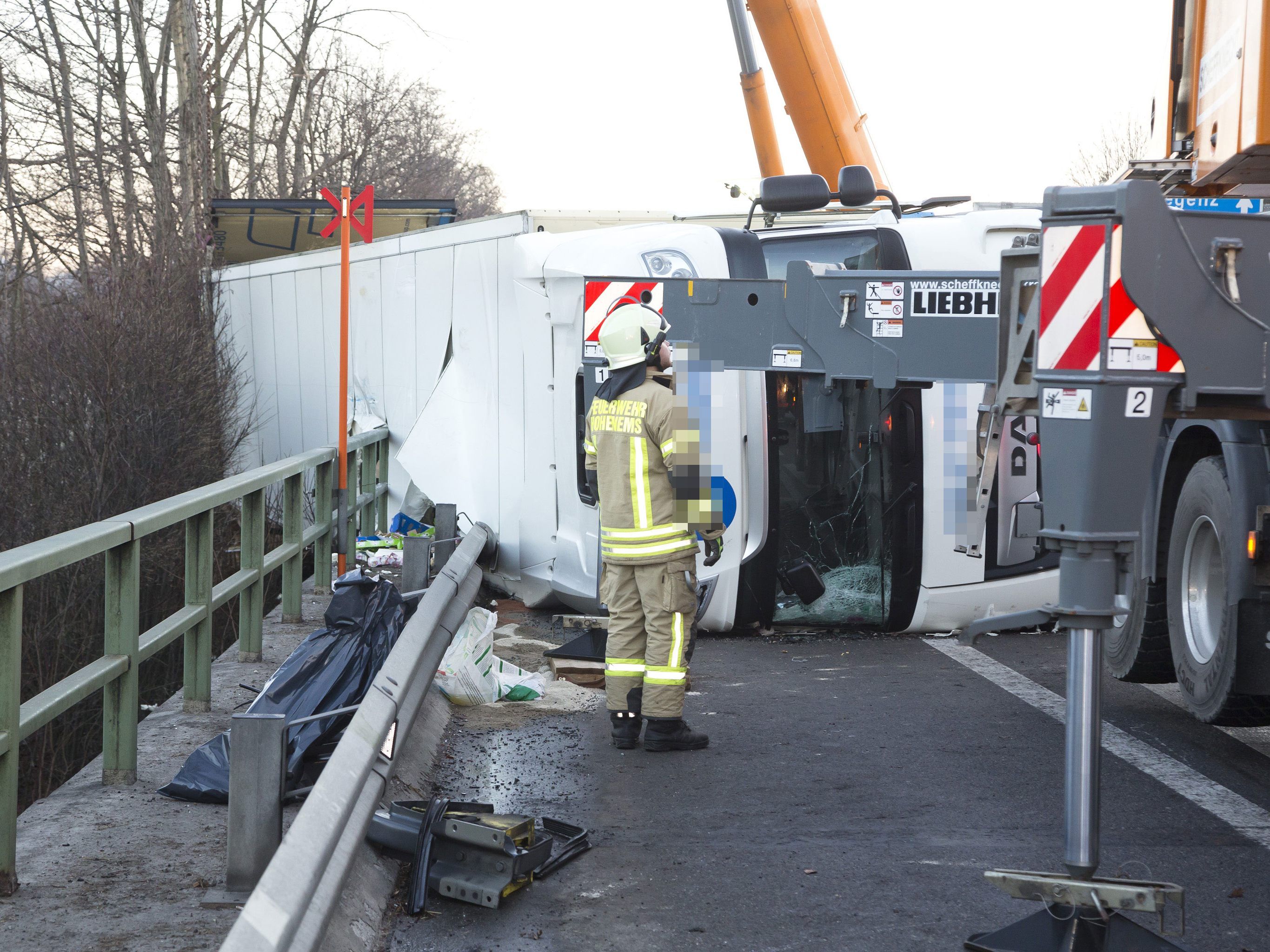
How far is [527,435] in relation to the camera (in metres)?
9.48

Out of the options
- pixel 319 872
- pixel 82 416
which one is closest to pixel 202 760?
pixel 319 872

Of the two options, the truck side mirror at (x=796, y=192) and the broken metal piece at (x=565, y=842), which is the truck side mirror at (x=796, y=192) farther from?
the broken metal piece at (x=565, y=842)

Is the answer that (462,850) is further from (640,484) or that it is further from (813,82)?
(813,82)

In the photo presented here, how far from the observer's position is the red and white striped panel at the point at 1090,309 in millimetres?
3229

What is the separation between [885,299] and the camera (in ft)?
15.1

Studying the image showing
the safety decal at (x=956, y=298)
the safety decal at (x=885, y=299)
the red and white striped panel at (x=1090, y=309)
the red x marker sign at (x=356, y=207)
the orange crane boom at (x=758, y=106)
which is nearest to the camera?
the red and white striped panel at (x=1090, y=309)

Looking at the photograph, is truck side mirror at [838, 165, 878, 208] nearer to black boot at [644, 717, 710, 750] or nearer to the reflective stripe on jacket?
the reflective stripe on jacket

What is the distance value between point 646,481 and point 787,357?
142 centimetres

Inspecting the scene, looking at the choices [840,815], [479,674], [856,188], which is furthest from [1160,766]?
[856,188]

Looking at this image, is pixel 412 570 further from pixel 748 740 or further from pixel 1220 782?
pixel 1220 782

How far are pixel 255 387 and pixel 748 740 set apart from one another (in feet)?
36.5

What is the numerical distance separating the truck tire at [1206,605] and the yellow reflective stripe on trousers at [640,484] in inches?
91.8

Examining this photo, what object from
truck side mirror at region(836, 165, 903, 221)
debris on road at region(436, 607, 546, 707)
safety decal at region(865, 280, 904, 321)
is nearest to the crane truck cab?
truck side mirror at region(836, 165, 903, 221)

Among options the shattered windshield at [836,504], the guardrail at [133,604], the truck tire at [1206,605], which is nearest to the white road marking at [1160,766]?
the truck tire at [1206,605]
